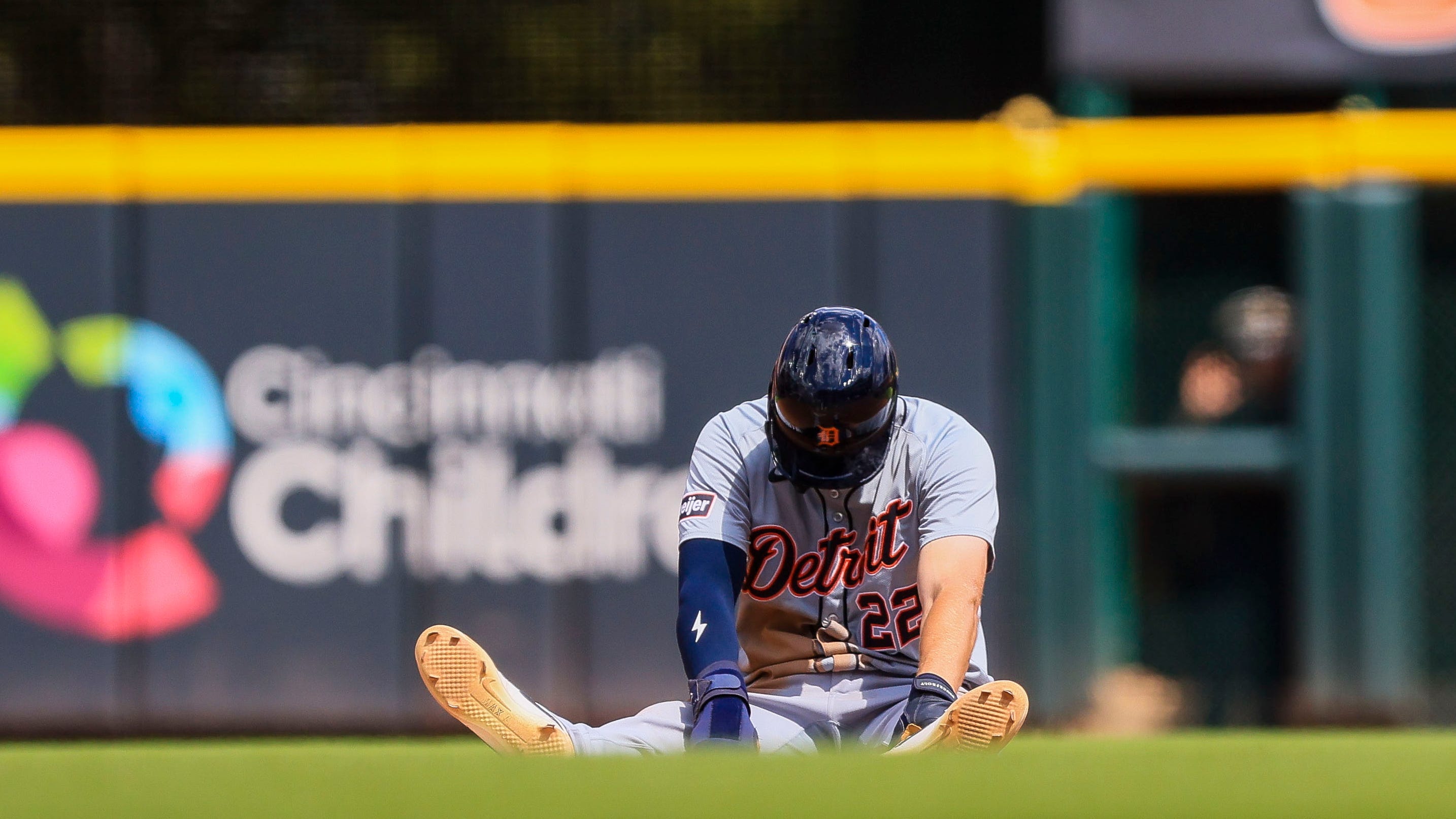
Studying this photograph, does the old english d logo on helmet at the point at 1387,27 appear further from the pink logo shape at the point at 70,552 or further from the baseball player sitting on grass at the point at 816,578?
the pink logo shape at the point at 70,552

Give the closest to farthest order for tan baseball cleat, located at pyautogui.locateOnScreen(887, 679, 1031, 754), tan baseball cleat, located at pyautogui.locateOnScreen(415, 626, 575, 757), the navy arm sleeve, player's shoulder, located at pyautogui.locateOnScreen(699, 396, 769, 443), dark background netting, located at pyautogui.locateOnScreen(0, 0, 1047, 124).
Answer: tan baseball cleat, located at pyautogui.locateOnScreen(887, 679, 1031, 754) → tan baseball cleat, located at pyautogui.locateOnScreen(415, 626, 575, 757) → the navy arm sleeve → player's shoulder, located at pyautogui.locateOnScreen(699, 396, 769, 443) → dark background netting, located at pyautogui.locateOnScreen(0, 0, 1047, 124)

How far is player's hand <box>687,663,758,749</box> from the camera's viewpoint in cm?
309

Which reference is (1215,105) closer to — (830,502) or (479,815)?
(830,502)

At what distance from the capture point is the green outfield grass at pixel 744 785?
8.11ft

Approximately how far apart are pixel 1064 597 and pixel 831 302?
1.64 metres

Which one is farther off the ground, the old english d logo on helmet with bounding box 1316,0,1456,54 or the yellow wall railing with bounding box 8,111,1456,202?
the old english d logo on helmet with bounding box 1316,0,1456,54

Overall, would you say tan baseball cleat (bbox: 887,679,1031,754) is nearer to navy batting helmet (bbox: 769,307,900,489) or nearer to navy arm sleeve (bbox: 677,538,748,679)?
navy arm sleeve (bbox: 677,538,748,679)

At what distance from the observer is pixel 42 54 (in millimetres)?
7930

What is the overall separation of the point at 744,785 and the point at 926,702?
2.14 feet

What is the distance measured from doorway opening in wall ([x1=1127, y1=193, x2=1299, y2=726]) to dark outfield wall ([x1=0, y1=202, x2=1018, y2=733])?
681 mm

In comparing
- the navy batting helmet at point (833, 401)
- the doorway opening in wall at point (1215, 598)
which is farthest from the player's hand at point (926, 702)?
the doorway opening in wall at point (1215, 598)

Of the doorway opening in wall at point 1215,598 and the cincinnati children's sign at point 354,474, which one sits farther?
the doorway opening in wall at point 1215,598

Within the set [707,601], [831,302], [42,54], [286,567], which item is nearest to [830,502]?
[707,601]

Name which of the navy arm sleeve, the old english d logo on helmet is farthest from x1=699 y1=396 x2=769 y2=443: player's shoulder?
the old english d logo on helmet
